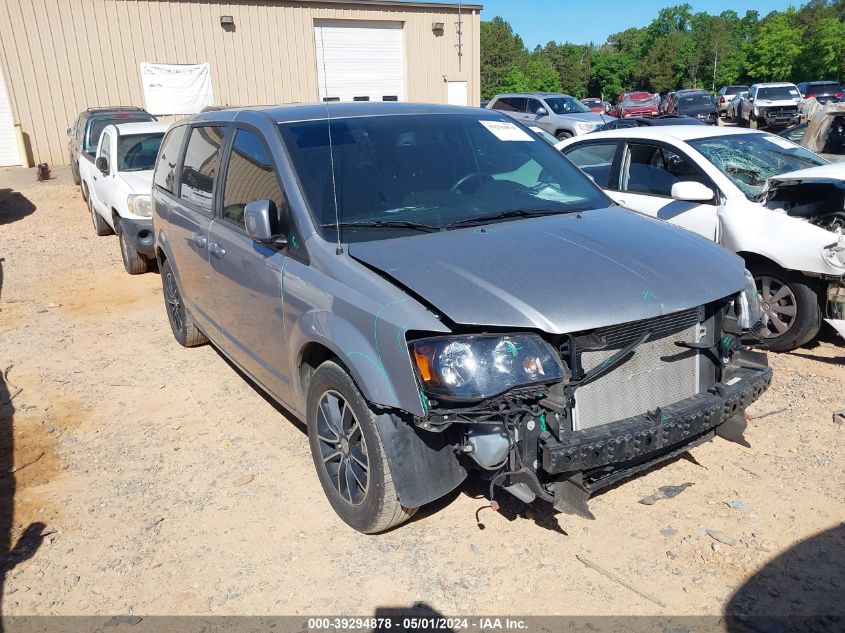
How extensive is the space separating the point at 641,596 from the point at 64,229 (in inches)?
472

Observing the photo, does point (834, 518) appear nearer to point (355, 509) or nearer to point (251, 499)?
point (355, 509)

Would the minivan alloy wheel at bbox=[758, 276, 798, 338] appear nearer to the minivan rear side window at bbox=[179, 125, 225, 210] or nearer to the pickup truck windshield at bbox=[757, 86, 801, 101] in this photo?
the minivan rear side window at bbox=[179, 125, 225, 210]

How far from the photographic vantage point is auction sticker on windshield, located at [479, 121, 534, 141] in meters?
4.30

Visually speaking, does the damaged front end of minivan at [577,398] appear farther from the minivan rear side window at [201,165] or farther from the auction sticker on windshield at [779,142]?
the auction sticker on windshield at [779,142]

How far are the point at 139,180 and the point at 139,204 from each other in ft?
1.91

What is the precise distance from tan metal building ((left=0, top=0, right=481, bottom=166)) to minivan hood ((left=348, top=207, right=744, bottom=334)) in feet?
58.8

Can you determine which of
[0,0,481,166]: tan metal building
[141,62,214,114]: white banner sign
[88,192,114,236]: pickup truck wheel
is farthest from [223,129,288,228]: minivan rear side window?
[141,62,214,114]: white banner sign

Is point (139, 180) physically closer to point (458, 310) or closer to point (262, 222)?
point (262, 222)

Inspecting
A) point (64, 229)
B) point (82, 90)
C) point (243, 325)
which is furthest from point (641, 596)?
point (82, 90)

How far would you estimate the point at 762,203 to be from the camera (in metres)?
5.44

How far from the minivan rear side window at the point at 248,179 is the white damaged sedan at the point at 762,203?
3.16 metres

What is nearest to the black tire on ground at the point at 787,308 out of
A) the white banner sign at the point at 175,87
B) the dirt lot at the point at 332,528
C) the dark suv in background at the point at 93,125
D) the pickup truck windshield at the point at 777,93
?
the dirt lot at the point at 332,528

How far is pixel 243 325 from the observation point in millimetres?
4211

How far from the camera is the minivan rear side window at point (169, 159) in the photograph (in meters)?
5.33
